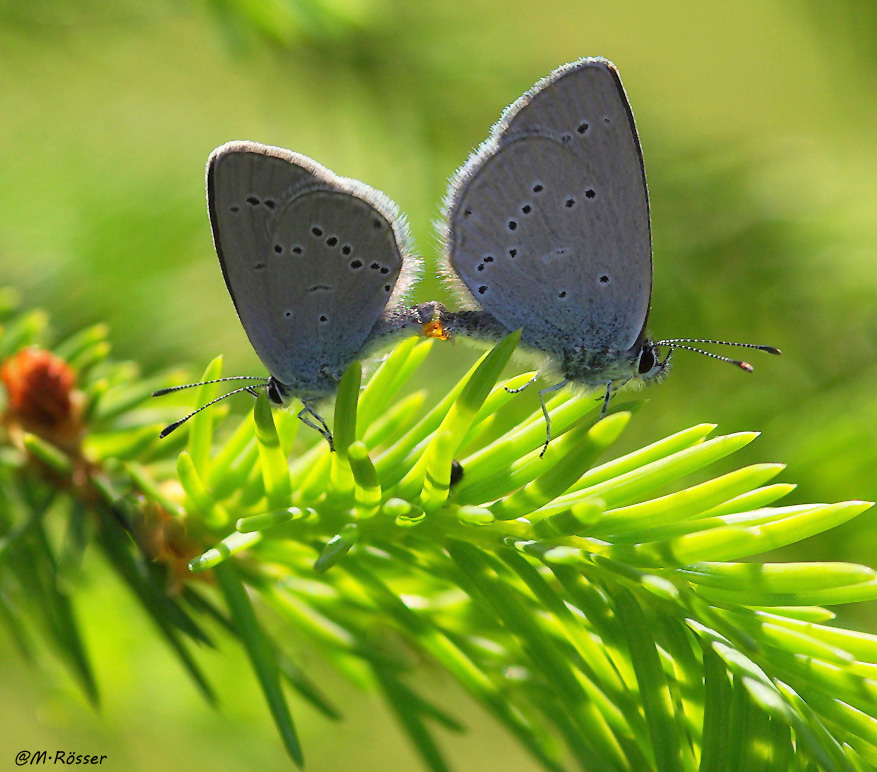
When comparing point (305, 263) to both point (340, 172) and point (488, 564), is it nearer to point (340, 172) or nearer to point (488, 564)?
point (340, 172)

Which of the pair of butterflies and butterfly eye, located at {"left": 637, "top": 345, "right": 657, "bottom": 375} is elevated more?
the pair of butterflies

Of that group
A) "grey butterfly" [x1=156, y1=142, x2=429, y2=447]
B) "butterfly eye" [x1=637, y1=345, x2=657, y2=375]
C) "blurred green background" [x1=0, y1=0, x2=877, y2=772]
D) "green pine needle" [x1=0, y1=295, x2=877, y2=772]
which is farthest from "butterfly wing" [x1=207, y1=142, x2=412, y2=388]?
"butterfly eye" [x1=637, y1=345, x2=657, y2=375]


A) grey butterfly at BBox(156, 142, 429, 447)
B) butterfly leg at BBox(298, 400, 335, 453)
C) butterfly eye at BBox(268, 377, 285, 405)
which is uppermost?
grey butterfly at BBox(156, 142, 429, 447)

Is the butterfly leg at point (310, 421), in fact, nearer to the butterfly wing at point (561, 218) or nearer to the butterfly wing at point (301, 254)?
the butterfly wing at point (301, 254)

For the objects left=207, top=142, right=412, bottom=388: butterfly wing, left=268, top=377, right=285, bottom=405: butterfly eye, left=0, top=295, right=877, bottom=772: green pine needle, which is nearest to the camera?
left=0, top=295, right=877, bottom=772: green pine needle

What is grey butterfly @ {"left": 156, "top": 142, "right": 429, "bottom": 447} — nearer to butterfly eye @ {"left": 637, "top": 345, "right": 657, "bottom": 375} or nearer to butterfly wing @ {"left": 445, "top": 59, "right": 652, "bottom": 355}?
butterfly wing @ {"left": 445, "top": 59, "right": 652, "bottom": 355}

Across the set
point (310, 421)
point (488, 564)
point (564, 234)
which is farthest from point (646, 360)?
point (488, 564)

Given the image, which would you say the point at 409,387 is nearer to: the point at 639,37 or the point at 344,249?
the point at 344,249

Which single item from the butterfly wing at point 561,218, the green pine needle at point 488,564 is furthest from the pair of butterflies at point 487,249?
the green pine needle at point 488,564
